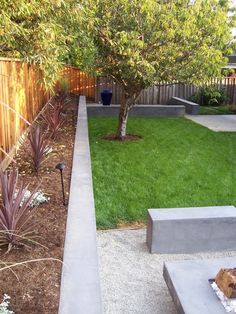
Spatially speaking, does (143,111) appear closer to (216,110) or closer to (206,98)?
(216,110)

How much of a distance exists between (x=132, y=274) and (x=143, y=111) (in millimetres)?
10599

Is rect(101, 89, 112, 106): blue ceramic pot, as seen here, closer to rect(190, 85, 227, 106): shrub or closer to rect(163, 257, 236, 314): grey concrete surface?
rect(190, 85, 227, 106): shrub

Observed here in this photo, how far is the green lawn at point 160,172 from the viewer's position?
4961 mm

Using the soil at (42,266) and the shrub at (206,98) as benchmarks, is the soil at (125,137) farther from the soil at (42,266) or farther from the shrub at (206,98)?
the shrub at (206,98)

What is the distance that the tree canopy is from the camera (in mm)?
7145

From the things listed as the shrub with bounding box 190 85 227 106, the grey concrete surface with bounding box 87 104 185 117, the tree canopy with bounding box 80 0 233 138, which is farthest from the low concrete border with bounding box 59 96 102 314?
the shrub with bounding box 190 85 227 106

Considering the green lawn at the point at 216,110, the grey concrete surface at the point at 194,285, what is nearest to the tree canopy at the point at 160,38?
the grey concrete surface at the point at 194,285

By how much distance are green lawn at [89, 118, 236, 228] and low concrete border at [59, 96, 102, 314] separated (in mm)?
519

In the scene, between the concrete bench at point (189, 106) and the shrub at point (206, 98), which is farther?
the shrub at point (206, 98)

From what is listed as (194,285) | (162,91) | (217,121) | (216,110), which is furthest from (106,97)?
(194,285)

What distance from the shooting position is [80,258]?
2.78 m

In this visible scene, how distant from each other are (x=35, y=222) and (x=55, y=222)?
0.26m

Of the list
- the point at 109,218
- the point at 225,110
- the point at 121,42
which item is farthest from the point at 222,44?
the point at 225,110

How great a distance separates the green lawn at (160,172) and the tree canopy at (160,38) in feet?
5.40
